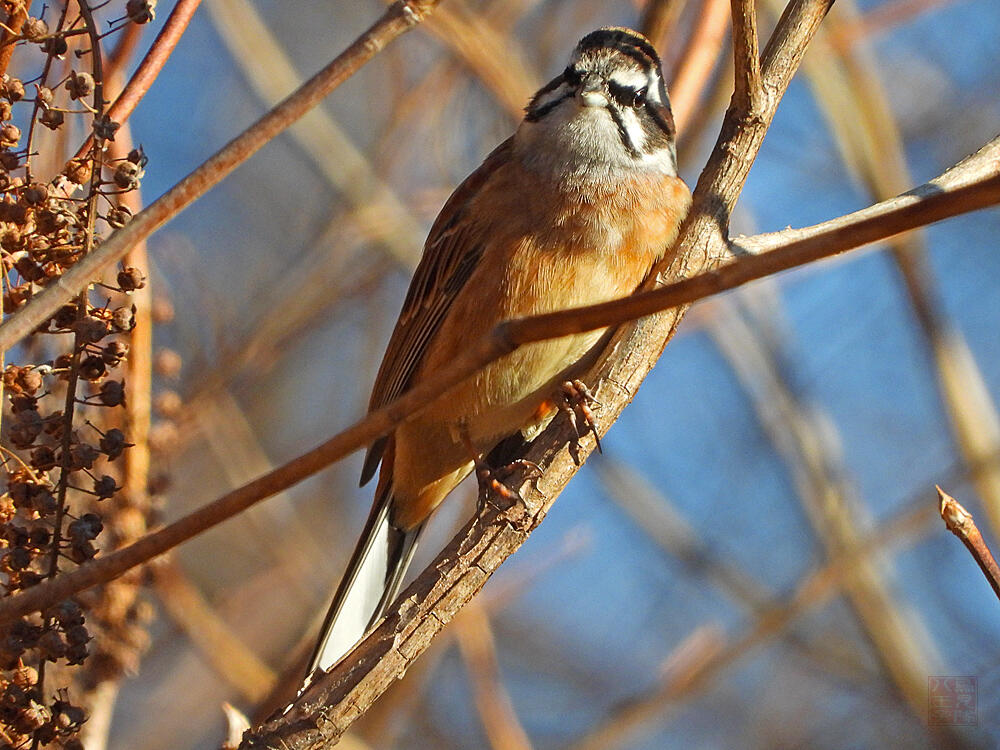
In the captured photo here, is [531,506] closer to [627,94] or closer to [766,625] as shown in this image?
[627,94]

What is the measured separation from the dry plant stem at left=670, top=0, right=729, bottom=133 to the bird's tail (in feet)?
4.81

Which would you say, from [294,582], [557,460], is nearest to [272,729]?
[557,460]

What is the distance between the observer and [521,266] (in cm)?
319

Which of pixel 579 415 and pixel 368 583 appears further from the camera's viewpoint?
pixel 368 583

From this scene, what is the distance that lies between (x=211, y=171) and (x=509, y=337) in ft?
1.31

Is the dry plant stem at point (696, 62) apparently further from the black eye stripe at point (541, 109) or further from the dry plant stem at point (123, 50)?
the dry plant stem at point (123, 50)

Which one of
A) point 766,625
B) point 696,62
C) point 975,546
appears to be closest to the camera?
point 975,546

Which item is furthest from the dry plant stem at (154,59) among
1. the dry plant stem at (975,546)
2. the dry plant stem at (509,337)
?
the dry plant stem at (975,546)

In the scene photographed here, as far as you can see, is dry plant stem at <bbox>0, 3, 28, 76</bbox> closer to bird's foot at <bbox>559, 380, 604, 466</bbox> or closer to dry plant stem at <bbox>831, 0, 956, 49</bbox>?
bird's foot at <bbox>559, 380, 604, 466</bbox>

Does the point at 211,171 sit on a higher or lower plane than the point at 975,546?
higher

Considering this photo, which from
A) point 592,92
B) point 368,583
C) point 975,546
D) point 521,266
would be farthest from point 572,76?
point 975,546

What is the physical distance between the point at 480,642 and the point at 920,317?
1.93 metres

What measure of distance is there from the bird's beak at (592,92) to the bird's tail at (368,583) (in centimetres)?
133

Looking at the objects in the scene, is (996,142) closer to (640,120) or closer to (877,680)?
(640,120)
